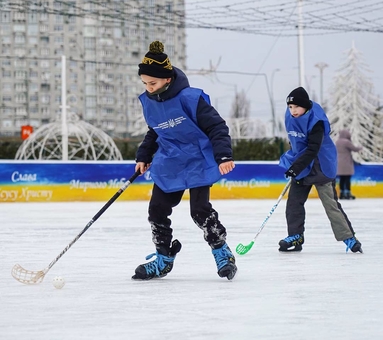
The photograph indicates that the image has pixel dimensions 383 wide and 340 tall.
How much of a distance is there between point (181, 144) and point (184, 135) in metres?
0.08

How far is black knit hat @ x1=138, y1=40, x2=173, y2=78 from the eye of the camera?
493 centimetres

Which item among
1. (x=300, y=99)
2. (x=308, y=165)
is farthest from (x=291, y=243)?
(x=300, y=99)

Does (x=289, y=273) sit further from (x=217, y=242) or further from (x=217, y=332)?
(x=217, y=332)

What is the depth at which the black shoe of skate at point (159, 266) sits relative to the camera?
17.0ft

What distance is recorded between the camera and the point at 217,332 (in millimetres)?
3420

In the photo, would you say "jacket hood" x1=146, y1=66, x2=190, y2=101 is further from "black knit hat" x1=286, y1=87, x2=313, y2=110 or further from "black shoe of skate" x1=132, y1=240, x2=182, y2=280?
"black knit hat" x1=286, y1=87, x2=313, y2=110

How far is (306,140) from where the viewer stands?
6.65 meters

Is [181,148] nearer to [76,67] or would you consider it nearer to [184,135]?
[184,135]

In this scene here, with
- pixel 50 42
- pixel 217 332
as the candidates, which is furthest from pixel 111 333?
pixel 50 42

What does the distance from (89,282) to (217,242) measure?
74 cm

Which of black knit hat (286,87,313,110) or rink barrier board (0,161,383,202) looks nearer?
black knit hat (286,87,313,110)

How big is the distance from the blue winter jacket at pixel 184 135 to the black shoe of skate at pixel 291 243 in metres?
2.07

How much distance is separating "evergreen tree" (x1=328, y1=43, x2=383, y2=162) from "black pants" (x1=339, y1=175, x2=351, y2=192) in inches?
736

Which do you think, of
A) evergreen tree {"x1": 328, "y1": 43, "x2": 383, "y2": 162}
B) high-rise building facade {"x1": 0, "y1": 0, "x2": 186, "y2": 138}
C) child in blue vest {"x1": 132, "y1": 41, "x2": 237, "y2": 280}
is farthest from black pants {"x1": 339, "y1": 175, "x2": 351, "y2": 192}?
high-rise building facade {"x1": 0, "y1": 0, "x2": 186, "y2": 138}
